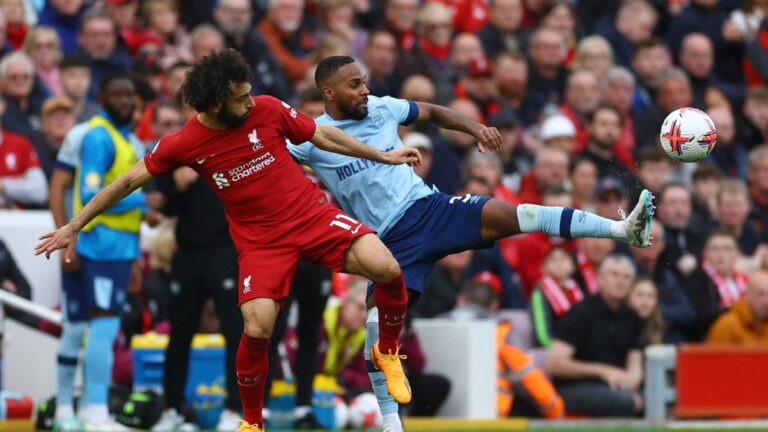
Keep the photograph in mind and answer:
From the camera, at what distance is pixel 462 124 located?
36.0ft

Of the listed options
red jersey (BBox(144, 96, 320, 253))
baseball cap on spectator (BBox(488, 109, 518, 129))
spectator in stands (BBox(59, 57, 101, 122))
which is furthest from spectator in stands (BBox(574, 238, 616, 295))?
red jersey (BBox(144, 96, 320, 253))

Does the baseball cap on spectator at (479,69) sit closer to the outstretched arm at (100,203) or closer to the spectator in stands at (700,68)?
the spectator in stands at (700,68)

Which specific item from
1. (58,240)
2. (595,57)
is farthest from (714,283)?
(58,240)

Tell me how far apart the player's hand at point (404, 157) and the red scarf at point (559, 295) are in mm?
5670

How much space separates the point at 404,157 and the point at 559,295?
19.2ft

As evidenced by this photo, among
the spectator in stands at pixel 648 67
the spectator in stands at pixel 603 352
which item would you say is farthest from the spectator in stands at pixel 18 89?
the spectator in stands at pixel 648 67

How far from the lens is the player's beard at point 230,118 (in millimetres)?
10078

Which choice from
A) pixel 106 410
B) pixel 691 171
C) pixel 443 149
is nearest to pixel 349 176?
pixel 106 410

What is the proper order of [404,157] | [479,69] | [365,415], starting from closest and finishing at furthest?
[404,157] → [365,415] → [479,69]

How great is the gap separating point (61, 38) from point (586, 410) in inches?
258

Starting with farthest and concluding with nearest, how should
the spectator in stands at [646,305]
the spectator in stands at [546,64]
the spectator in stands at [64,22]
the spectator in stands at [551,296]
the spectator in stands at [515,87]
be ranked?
the spectator in stands at [546,64] < the spectator in stands at [515,87] < the spectator in stands at [64,22] < the spectator in stands at [646,305] < the spectator in stands at [551,296]

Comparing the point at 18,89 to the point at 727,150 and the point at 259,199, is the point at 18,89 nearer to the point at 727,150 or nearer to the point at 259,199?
the point at 259,199

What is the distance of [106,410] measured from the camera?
1273 cm

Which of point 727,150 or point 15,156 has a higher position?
point 727,150
